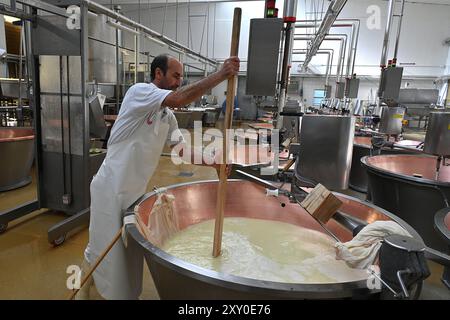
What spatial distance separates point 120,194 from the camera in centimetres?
134

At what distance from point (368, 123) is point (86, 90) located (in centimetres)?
530

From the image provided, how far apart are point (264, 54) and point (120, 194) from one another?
0.98 meters

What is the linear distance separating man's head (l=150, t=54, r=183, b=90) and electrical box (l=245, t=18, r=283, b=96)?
15.3 inches

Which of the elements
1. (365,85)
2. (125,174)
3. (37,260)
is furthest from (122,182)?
(365,85)

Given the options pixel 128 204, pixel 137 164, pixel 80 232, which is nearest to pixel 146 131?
pixel 137 164

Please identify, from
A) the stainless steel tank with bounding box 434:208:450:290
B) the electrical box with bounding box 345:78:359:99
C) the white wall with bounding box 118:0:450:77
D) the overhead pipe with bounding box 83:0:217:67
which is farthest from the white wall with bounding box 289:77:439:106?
the stainless steel tank with bounding box 434:208:450:290

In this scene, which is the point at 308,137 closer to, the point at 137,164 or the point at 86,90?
the point at 137,164

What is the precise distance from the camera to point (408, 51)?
418 inches

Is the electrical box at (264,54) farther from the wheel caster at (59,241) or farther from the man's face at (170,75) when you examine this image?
the wheel caster at (59,241)

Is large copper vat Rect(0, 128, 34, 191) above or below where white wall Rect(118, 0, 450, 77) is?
below

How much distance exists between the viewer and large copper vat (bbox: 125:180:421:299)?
0.73 meters

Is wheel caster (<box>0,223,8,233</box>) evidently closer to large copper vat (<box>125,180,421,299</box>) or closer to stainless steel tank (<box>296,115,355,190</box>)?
large copper vat (<box>125,180,421,299</box>)

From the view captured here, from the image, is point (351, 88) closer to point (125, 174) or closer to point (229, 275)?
point (125, 174)

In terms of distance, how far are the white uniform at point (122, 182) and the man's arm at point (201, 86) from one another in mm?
167
